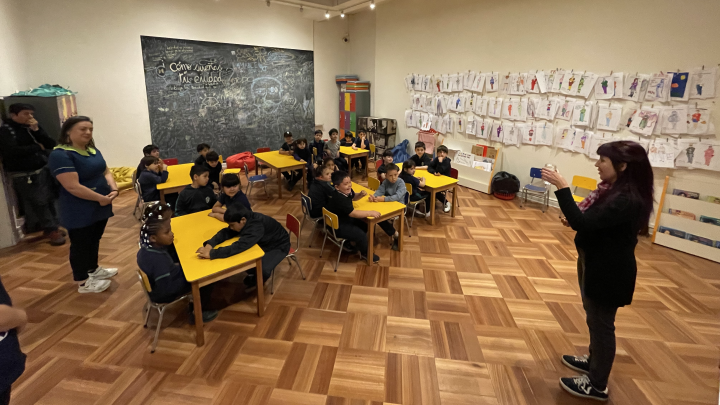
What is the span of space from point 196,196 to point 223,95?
4.70m

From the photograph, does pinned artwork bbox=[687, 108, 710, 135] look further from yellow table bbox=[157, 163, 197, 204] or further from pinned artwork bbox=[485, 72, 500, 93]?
yellow table bbox=[157, 163, 197, 204]

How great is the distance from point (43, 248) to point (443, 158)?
5265mm

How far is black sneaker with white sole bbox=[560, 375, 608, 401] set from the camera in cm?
227

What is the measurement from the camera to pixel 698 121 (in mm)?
4305

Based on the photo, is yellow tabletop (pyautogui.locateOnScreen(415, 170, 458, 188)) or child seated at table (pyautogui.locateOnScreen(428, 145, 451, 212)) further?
child seated at table (pyautogui.locateOnScreen(428, 145, 451, 212))

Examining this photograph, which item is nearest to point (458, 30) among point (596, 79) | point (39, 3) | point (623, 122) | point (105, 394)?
point (596, 79)

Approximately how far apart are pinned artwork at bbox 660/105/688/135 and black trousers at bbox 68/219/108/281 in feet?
20.8

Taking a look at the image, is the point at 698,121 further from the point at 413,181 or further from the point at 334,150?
the point at 334,150

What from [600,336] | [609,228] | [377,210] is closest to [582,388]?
[600,336]

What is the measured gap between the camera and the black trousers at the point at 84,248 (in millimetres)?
3191

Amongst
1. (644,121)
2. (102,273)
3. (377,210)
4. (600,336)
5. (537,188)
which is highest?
(644,121)

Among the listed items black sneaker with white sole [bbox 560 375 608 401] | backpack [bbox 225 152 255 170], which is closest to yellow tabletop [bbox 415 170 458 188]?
black sneaker with white sole [bbox 560 375 608 401]

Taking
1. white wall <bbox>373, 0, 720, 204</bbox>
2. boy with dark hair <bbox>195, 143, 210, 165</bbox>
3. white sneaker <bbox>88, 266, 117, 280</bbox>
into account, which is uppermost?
white wall <bbox>373, 0, 720, 204</bbox>

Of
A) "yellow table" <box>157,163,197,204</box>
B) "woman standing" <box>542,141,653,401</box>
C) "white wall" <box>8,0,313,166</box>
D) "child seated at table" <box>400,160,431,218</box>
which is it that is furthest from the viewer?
"white wall" <box>8,0,313,166</box>
